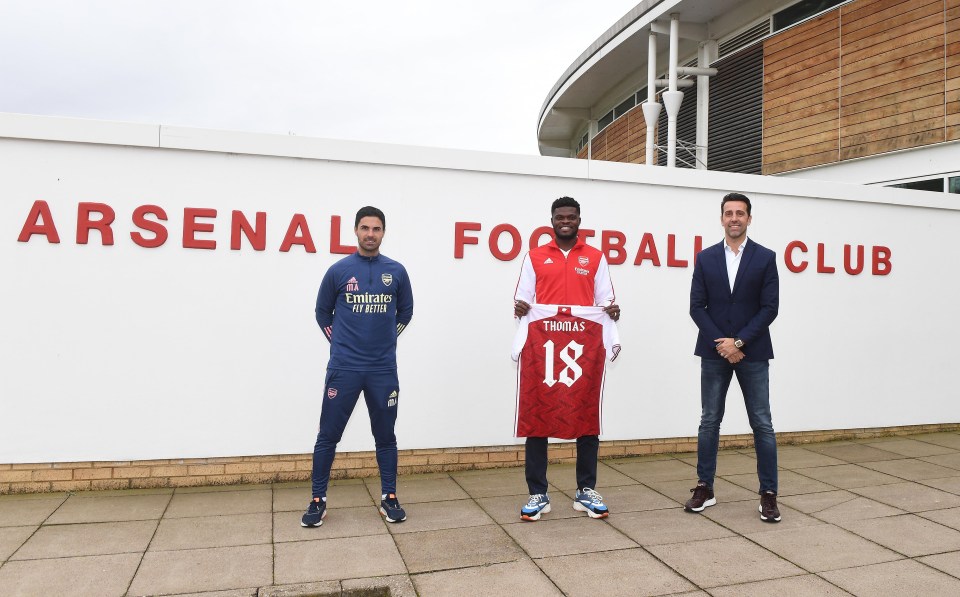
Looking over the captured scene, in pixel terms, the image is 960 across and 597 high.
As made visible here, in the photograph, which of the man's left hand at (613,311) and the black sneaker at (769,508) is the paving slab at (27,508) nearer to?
the man's left hand at (613,311)

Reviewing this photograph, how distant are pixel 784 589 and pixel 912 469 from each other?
3010mm

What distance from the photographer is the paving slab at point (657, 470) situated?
16.7 feet

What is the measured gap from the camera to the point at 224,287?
4812mm

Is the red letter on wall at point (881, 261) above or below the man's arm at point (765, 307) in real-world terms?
above

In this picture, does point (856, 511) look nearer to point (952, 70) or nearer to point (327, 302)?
point (327, 302)

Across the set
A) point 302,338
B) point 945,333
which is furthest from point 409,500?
point 945,333

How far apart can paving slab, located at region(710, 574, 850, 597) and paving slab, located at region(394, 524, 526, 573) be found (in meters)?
0.98

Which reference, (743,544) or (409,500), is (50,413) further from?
(743,544)

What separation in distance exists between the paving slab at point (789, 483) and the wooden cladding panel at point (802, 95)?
7.70 metres

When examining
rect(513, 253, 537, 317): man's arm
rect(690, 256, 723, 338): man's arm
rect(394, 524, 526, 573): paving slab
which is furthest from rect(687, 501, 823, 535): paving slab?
rect(513, 253, 537, 317): man's arm

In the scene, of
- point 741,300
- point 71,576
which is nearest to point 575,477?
point 741,300

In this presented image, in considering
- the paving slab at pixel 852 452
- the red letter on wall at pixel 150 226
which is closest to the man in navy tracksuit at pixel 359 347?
the red letter on wall at pixel 150 226

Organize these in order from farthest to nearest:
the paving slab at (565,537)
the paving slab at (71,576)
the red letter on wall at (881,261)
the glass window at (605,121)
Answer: the glass window at (605,121) → the red letter on wall at (881,261) → the paving slab at (565,537) → the paving slab at (71,576)

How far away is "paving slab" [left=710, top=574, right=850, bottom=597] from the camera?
3.03 metres
